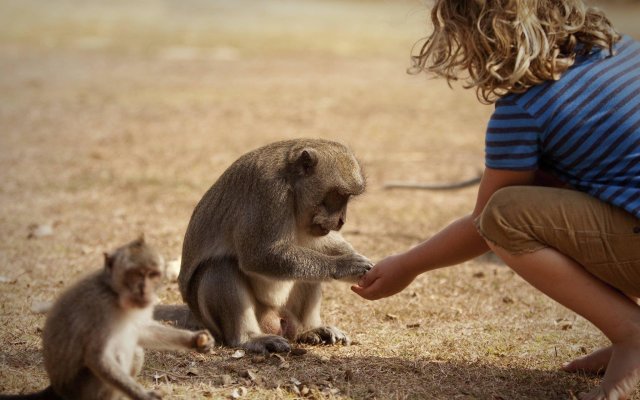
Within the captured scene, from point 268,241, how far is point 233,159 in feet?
21.9

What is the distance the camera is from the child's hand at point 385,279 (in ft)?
17.7

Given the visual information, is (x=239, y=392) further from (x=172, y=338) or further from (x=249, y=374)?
(x=172, y=338)

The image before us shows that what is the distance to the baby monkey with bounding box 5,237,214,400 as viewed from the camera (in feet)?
13.4

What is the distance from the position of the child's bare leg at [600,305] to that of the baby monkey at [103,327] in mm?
1936

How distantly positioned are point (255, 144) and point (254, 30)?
16857mm

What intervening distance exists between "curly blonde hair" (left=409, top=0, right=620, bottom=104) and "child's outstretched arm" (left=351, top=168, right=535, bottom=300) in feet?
2.05

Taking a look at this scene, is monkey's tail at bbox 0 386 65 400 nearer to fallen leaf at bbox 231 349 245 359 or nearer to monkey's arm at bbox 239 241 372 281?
fallen leaf at bbox 231 349 245 359

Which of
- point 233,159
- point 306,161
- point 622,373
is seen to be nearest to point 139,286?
point 306,161

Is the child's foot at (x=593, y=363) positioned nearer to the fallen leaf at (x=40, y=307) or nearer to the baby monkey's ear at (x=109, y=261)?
the baby monkey's ear at (x=109, y=261)

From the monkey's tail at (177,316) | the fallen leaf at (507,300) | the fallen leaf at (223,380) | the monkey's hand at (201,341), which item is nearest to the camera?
the monkey's hand at (201,341)

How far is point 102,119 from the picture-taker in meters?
14.8

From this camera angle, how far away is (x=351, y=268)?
18.2 feet

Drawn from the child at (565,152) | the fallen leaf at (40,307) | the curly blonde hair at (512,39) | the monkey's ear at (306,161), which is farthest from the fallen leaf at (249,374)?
the curly blonde hair at (512,39)

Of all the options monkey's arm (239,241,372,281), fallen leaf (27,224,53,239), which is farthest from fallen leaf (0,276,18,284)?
monkey's arm (239,241,372,281)
